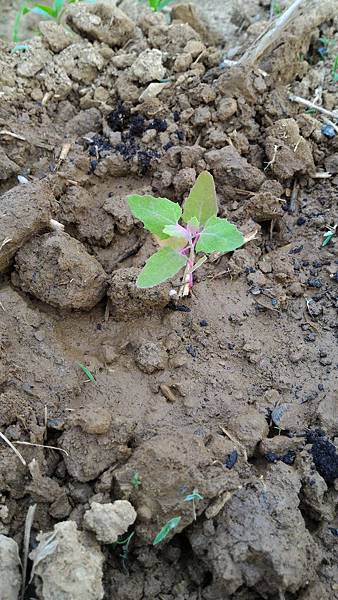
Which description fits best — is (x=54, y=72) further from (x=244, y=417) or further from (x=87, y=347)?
(x=244, y=417)

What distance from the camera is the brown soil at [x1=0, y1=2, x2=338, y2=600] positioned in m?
1.71

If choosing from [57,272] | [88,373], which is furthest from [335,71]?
[88,373]

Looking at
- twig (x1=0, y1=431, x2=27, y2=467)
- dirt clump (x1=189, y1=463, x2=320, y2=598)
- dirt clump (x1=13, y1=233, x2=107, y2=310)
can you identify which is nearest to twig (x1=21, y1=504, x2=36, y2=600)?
twig (x1=0, y1=431, x2=27, y2=467)

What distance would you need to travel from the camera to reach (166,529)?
1648 mm

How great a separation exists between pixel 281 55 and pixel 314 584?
242cm

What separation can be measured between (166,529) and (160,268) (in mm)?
872

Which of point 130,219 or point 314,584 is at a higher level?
point 130,219

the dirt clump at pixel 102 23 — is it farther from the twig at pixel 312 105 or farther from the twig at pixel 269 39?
the twig at pixel 312 105

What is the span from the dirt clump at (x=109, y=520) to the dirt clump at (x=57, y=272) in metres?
0.82

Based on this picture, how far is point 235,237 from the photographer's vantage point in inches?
74.7

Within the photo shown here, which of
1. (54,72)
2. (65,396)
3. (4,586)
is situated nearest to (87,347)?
(65,396)

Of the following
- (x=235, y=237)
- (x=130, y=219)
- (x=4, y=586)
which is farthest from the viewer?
(x=130, y=219)

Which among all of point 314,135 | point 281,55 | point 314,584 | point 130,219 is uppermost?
point 281,55

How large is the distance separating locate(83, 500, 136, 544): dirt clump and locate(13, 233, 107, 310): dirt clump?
82 centimetres
